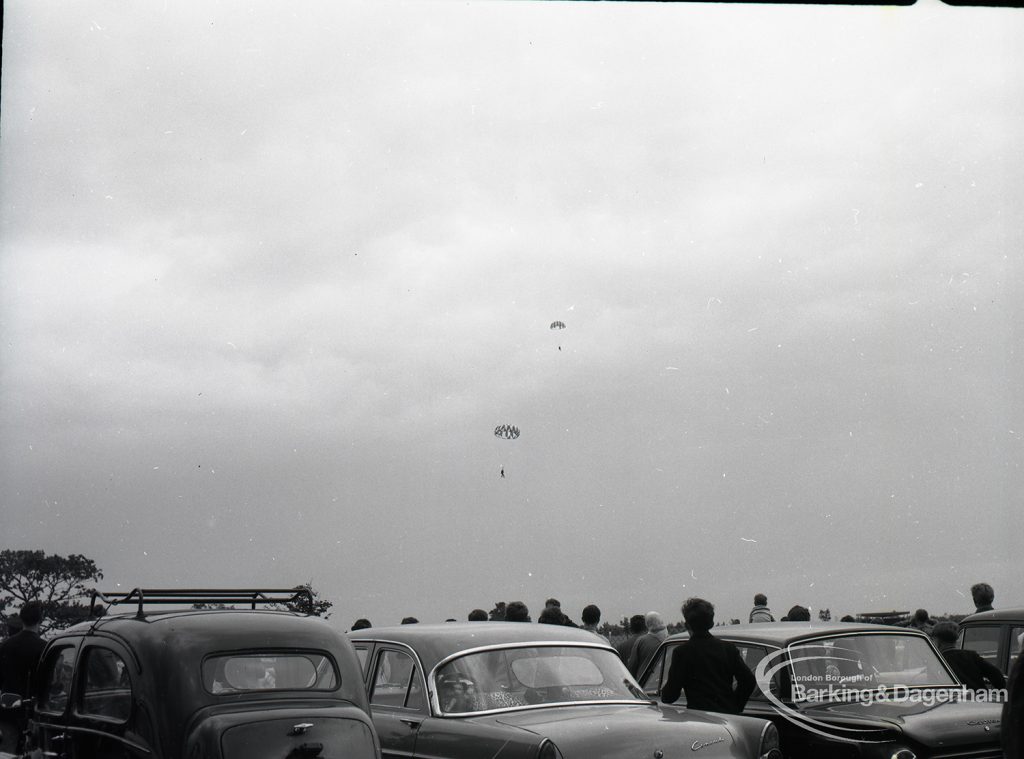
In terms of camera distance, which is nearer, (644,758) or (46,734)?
(644,758)

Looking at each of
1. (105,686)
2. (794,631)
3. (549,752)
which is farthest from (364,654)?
(794,631)

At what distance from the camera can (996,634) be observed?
30.5ft

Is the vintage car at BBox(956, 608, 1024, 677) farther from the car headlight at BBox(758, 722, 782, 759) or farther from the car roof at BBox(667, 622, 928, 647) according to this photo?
the car headlight at BBox(758, 722, 782, 759)

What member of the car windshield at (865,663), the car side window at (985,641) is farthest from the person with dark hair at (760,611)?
the car windshield at (865,663)

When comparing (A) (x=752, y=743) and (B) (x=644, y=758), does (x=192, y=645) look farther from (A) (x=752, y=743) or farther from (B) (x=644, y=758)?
(A) (x=752, y=743)

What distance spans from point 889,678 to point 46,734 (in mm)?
5381

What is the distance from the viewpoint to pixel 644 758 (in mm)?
5895

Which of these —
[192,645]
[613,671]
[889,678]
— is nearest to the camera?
[192,645]

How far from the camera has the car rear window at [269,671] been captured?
226 inches

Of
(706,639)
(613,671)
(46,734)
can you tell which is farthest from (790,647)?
(46,734)

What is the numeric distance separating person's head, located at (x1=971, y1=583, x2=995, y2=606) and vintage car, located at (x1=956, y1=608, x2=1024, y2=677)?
0.99m

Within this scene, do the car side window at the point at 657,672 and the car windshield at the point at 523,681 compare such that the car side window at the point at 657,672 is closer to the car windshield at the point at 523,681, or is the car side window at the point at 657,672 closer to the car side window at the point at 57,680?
the car windshield at the point at 523,681

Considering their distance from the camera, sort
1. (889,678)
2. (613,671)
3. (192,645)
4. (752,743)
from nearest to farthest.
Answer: (192,645)
(752,743)
(613,671)
(889,678)

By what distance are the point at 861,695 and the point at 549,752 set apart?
2.73m
